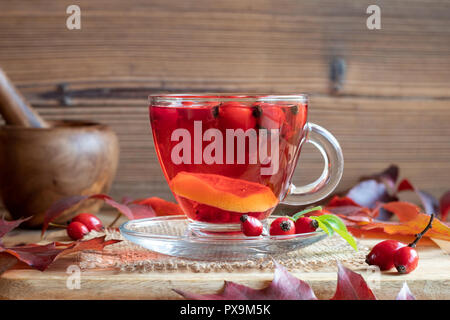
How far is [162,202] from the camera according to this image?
949mm

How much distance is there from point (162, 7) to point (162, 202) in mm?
426

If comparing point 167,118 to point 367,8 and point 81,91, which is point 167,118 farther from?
point 367,8

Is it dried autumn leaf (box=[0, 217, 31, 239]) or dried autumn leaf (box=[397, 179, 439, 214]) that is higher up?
dried autumn leaf (box=[0, 217, 31, 239])

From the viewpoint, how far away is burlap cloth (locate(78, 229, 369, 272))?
63cm

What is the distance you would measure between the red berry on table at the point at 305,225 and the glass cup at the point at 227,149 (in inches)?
2.1

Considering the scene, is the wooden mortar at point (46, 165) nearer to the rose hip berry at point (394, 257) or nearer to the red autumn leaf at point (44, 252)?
the red autumn leaf at point (44, 252)

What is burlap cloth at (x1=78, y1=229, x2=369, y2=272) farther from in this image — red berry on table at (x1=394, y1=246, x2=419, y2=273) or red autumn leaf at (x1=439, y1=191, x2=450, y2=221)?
red autumn leaf at (x1=439, y1=191, x2=450, y2=221)

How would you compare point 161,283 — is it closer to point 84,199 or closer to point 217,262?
point 217,262

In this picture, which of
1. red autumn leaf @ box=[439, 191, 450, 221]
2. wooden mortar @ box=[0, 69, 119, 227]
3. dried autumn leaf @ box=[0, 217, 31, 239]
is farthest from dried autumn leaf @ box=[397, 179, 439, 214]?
dried autumn leaf @ box=[0, 217, 31, 239]

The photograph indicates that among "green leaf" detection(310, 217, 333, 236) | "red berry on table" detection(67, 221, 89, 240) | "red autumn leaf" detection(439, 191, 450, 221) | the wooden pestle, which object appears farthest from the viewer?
"red autumn leaf" detection(439, 191, 450, 221)

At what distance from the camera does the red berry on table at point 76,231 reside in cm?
80

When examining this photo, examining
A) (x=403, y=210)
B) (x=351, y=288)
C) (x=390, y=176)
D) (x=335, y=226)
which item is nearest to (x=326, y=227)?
(x=335, y=226)

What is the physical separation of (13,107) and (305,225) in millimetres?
546

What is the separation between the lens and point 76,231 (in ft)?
2.64
